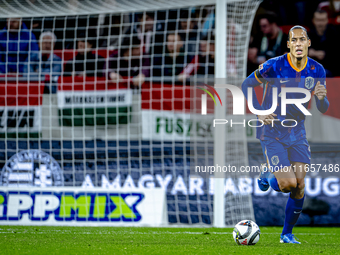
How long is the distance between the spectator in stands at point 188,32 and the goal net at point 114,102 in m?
0.02

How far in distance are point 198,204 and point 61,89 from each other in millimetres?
2452

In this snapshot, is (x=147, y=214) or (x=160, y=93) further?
(x=160, y=93)

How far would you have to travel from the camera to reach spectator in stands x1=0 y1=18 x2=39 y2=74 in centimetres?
737

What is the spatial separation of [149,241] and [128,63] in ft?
11.3

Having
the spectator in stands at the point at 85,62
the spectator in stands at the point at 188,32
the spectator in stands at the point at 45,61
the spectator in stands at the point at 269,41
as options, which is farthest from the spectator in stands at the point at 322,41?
the spectator in stands at the point at 45,61

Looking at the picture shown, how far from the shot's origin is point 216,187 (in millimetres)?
6133

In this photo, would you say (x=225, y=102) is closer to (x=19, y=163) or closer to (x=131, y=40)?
(x=131, y=40)

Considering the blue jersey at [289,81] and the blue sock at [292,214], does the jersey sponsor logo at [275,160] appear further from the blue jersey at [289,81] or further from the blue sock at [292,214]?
the blue sock at [292,214]

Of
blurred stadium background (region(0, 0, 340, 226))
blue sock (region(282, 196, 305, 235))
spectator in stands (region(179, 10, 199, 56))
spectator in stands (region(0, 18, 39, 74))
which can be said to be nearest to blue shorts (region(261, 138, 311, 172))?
blue sock (region(282, 196, 305, 235))

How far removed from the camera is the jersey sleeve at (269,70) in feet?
16.6

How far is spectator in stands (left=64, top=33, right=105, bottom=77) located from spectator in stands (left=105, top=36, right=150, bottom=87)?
15 cm

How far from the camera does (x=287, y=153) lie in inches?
191

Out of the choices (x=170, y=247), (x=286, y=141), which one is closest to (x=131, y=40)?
(x=286, y=141)

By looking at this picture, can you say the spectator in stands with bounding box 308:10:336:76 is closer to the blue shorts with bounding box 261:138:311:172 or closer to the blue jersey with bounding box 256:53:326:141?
the blue jersey with bounding box 256:53:326:141
